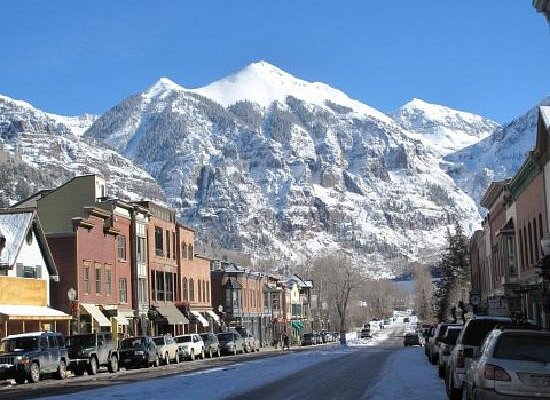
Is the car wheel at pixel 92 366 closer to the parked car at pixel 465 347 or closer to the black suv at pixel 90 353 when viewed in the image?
the black suv at pixel 90 353

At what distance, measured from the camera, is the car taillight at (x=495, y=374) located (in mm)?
16047

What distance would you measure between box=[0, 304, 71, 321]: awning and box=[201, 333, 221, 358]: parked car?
43.5 feet

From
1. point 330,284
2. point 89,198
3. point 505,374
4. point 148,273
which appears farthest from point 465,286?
point 505,374

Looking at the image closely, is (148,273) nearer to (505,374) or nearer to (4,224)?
(4,224)

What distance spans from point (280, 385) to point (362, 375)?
568cm

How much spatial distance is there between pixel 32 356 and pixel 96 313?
2277 centimetres

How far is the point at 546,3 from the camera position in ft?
105

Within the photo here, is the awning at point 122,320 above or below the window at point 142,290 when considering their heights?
below

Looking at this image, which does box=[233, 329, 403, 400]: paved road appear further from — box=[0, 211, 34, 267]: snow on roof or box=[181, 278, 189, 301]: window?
box=[181, 278, 189, 301]: window

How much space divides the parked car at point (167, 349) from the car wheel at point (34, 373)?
15.2 metres

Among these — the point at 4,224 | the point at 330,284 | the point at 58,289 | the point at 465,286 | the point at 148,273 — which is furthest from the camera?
the point at 330,284

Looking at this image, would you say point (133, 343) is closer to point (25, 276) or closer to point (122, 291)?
point (25, 276)

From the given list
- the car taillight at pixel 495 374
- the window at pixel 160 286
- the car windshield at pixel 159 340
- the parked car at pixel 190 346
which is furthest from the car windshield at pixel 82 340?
the window at pixel 160 286

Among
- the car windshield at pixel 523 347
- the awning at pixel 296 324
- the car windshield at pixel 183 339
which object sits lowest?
the awning at pixel 296 324
